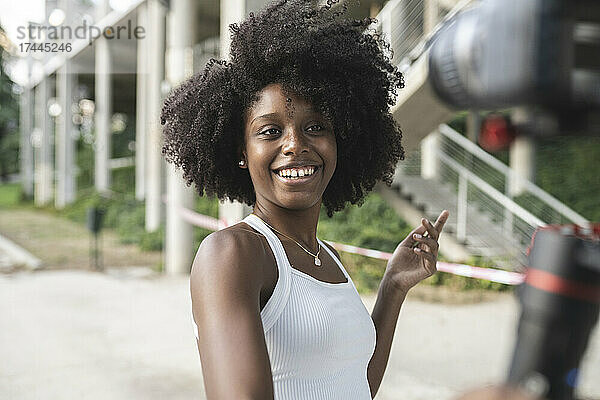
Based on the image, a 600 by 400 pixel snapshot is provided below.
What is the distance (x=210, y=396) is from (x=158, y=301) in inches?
259

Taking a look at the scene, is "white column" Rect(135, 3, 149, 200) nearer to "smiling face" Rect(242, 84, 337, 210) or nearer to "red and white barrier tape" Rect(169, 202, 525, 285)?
"red and white barrier tape" Rect(169, 202, 525, 285)

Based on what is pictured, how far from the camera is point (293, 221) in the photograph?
4.89 ft

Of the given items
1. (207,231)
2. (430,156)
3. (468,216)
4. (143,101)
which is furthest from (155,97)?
(468,216)

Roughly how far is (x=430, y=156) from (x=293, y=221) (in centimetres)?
866

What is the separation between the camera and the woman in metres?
1.13

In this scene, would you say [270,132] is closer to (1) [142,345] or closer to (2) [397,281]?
(2) [397,281]

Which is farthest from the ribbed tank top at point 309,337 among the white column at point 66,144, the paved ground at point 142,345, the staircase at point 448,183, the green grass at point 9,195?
the green grass at point 9,195

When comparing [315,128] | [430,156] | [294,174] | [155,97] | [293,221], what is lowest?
[293,221]

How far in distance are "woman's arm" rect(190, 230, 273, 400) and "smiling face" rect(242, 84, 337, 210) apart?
258 millimetres

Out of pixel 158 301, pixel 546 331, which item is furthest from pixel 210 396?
pixel 158 301

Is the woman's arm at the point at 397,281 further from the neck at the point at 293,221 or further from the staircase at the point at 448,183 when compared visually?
the staircase at the point at 448,183

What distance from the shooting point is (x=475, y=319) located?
21.6 feet

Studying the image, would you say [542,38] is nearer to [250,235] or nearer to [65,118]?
[250,235]

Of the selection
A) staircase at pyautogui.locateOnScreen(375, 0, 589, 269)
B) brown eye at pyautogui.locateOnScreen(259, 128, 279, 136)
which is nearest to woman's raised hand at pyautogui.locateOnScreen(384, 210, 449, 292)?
brown eye at pyautogui.locateOnScreen(259, 128, 279, 136)
